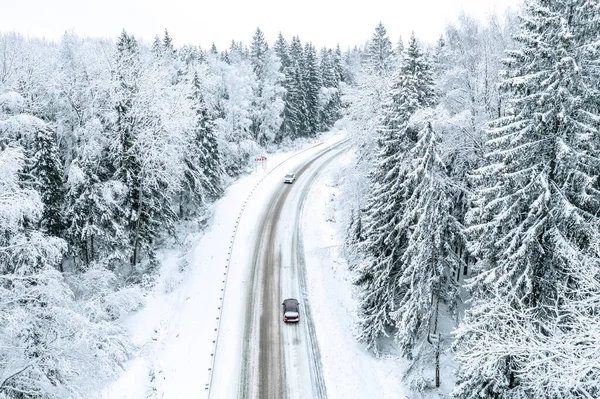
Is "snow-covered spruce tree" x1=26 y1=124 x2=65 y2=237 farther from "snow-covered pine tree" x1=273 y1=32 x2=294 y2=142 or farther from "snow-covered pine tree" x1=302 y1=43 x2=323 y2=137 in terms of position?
"snow-covered pine tree" x1=302 y1=43 x2=323 y2=137

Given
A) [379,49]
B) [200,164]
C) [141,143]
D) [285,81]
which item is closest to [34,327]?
[141,143]

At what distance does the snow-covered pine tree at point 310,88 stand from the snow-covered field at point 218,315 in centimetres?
3445

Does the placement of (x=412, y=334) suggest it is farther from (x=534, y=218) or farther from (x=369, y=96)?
(x=369, y=96)

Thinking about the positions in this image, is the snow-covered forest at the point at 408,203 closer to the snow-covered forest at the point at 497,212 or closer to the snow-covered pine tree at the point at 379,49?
the snow-covered forest at the point at 497,212

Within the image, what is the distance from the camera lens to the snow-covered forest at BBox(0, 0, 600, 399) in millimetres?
11594

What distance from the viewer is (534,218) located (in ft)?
41.9

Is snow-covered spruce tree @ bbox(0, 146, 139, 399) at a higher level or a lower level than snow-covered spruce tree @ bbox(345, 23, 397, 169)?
lower

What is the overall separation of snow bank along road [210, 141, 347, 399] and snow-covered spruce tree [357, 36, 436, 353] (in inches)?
158

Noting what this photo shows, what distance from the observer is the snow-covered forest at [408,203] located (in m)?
11.6

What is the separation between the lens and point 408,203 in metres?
18.8

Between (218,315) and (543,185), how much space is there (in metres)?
20.1

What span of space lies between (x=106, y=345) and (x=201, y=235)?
21856mm

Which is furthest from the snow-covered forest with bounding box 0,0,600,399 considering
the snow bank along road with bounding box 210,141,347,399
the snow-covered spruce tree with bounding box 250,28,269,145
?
the snow-covered spruce tree with bounding box 250,28,269,145

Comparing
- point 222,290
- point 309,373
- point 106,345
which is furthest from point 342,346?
point 106,345
